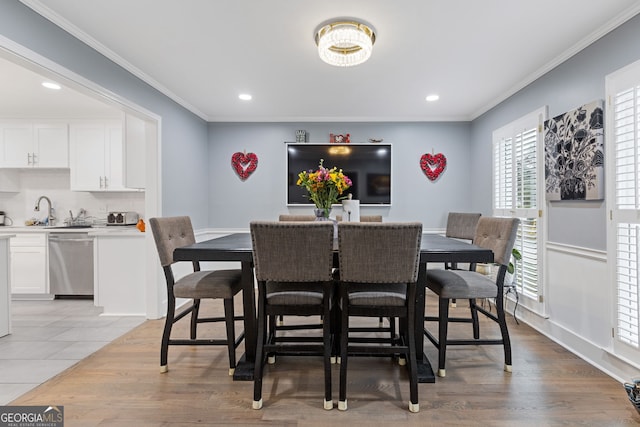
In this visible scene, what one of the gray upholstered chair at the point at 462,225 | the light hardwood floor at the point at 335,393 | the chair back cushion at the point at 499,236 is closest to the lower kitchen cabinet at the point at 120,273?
the light hardwood floor at the point at 335,393

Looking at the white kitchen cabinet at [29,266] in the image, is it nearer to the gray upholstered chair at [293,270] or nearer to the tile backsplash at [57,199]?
the tile backsplash at [57,199]

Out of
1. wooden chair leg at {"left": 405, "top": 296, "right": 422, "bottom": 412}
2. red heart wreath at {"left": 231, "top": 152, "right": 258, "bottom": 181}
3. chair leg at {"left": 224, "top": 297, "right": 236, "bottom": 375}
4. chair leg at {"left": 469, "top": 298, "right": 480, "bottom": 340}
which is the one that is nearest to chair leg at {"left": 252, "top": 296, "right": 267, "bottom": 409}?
chair leg at {"left": 224, "top": 297, "right": 236, "bottom": 375}

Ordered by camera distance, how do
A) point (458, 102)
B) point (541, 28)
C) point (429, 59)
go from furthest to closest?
point (458, 102) < point (429, 59) < point (541, 28)

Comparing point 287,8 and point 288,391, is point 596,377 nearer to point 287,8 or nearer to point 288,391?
point 288,391

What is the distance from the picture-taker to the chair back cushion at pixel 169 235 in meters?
2.19

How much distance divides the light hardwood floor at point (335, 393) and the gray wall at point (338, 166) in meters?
2.34

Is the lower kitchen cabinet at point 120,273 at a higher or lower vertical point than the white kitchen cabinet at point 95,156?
lower

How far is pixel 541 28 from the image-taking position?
2.23m

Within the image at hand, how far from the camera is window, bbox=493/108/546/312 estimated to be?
9.73ft

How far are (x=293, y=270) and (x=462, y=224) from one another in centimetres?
308

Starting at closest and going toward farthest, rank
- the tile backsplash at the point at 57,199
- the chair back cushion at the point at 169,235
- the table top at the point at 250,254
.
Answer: the table top at the point at 250,254
the chair back cushion at the point at 169,235
the tile backsplash at the point at 57,199

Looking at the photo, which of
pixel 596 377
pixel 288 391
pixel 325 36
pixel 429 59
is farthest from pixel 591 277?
pixel 325 36

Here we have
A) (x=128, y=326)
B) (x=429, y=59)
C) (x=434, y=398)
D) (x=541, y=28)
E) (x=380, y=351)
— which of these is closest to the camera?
(x=380, y=351)

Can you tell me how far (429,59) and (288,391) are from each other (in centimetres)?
279
